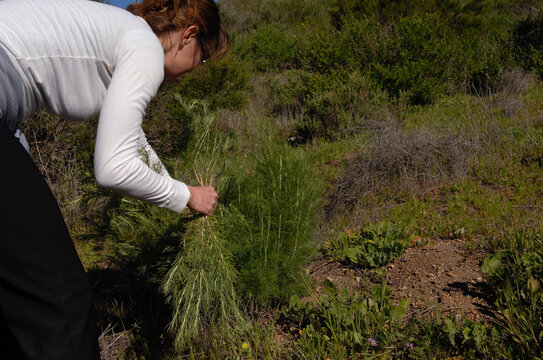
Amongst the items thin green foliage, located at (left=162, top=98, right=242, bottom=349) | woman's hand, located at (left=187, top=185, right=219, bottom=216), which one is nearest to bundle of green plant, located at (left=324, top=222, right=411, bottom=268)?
thin green foliage, located at (left=162, top=98, right=242, bottom=349)

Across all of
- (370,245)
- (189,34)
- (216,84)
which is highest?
(189,34)

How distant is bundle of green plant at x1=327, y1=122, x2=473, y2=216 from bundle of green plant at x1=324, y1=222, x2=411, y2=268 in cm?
89

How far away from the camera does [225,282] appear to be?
196cm

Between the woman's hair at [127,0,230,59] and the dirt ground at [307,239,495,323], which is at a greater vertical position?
the woman's hair at [127,0,230,59]

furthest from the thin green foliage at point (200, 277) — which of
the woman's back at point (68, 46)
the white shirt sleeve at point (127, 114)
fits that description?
Result: the woman's back at point (68, 46)

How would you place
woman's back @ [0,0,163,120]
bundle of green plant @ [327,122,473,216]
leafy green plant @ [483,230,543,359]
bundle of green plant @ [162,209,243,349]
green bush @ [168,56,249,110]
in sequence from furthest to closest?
green bush @ [168,56,249,110] → bundle of green plant @ [327,122,473,216] → bundle of green plant @ [162,209,243,349] → leafy green plant @ [483,230,543,359] → woman's back @ [0,0,163,120]

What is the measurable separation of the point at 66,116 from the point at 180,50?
462 millimetres

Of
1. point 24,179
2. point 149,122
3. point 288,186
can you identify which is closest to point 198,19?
point 24,179

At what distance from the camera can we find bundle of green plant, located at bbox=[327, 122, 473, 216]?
149 inches

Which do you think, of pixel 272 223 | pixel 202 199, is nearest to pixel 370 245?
pixel 272 223

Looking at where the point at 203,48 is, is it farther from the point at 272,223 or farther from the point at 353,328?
the point at 353,328

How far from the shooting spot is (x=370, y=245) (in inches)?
103

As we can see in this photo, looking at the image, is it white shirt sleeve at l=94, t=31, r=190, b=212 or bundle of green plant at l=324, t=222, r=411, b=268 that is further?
bundle of green plant at l=324, t=222, r=411, b=268

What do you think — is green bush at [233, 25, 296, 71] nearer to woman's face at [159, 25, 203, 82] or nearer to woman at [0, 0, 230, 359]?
woman's face at [159, 25, 203, 82]
